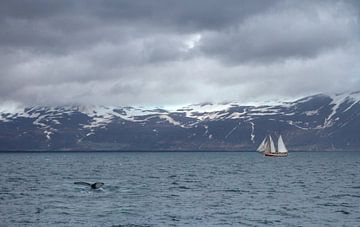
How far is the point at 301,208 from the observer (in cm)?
8100

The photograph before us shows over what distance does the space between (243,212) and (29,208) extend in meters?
29.0

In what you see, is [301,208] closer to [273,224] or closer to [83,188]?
[273,224]

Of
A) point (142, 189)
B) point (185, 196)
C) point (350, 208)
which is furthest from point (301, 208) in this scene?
point (142, 189)

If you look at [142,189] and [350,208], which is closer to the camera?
[350,208]

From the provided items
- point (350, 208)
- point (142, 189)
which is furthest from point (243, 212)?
point (142, 189)

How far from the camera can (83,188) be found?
107688 mm

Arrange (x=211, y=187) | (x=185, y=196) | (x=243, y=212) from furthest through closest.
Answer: (x=211, y=187)
(x=185, y=196)
(x=243, y=212)

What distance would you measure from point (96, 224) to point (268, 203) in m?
31.0

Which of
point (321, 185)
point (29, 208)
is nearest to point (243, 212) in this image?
point (29, 208)

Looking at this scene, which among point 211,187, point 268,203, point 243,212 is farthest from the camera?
point 211,187

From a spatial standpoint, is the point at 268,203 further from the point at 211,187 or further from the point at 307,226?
the point at 211,187

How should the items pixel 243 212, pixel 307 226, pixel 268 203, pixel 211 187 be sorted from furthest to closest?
pixel 211 187
pixel 268 203
pixel 243 212
pixel 307 226

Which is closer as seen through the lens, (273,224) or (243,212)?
(273,224)

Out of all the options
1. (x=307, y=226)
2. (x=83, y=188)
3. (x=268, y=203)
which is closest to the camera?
(x=307, y=226)
